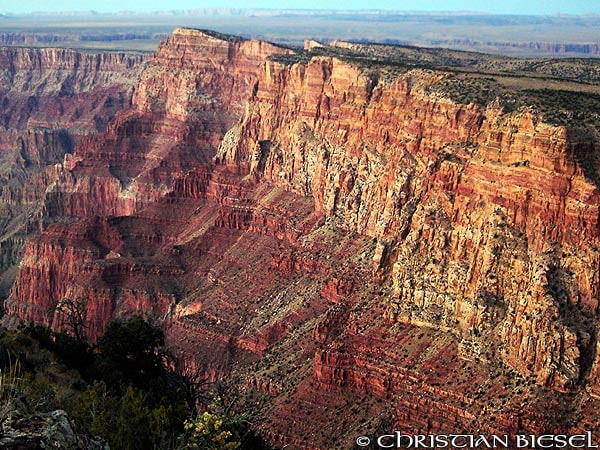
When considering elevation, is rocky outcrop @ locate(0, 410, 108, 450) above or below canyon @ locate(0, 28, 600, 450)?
above

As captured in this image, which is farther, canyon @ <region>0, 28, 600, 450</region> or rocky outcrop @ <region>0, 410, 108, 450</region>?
canyon @ <region>0, 28, 600, 450</region>

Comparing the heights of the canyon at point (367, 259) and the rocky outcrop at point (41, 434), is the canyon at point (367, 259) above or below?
below

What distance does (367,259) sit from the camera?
74.9 meters

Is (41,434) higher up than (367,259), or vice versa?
(41,434)

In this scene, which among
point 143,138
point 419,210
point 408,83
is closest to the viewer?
point 419,210

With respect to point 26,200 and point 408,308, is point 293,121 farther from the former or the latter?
point 26,200

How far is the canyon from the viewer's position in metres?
56.0

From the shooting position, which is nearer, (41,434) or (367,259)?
(41,434)

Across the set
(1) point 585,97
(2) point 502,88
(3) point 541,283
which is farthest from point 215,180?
(3) point 541,283

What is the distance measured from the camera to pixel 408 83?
81.6m

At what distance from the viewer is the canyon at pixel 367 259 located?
56031 mm

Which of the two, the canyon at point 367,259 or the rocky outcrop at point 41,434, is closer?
the rocky outcrop at point 41,434

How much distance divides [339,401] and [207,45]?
9579cm

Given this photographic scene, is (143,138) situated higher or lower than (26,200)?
higher
